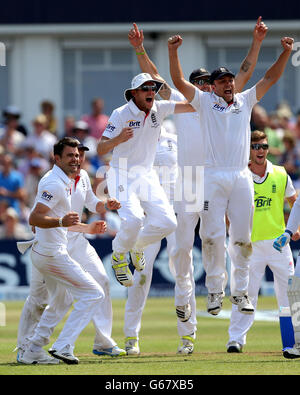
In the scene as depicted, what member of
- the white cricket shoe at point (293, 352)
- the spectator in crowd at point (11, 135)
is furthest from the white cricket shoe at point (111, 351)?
the spectator in crowd at point (11, 135)

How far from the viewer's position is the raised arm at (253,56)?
10867mm

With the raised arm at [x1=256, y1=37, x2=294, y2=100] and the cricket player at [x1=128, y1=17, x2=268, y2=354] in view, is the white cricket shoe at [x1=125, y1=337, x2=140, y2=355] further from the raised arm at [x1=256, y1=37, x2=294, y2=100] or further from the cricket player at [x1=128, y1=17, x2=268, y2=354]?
the raised arm at [x1=256, y1=37, x2=294, y2=100]

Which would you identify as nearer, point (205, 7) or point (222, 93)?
point (222, 93)

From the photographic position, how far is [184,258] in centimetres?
1149

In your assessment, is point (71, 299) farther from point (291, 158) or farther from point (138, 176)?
point (291, 158)

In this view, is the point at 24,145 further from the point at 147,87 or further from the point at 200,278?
the point at 147,87

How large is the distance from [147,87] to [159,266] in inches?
324

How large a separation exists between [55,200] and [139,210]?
122 cm

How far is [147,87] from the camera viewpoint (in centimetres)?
1092

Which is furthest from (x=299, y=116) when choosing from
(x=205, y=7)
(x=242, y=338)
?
(x=242, y=338)

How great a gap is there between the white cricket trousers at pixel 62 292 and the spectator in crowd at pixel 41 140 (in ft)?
34.4

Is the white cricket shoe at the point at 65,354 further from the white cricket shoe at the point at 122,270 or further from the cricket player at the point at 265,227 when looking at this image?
the cricket player at the point at 265,227

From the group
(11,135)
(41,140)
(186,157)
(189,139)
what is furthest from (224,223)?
(11,135)

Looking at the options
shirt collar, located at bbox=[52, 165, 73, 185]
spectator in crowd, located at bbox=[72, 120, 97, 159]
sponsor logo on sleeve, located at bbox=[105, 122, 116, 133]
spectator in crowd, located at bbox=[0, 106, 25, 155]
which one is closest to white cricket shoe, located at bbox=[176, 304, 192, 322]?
sponsor logo on sleeve, located at bbox=[105, 122, 116, 133]
